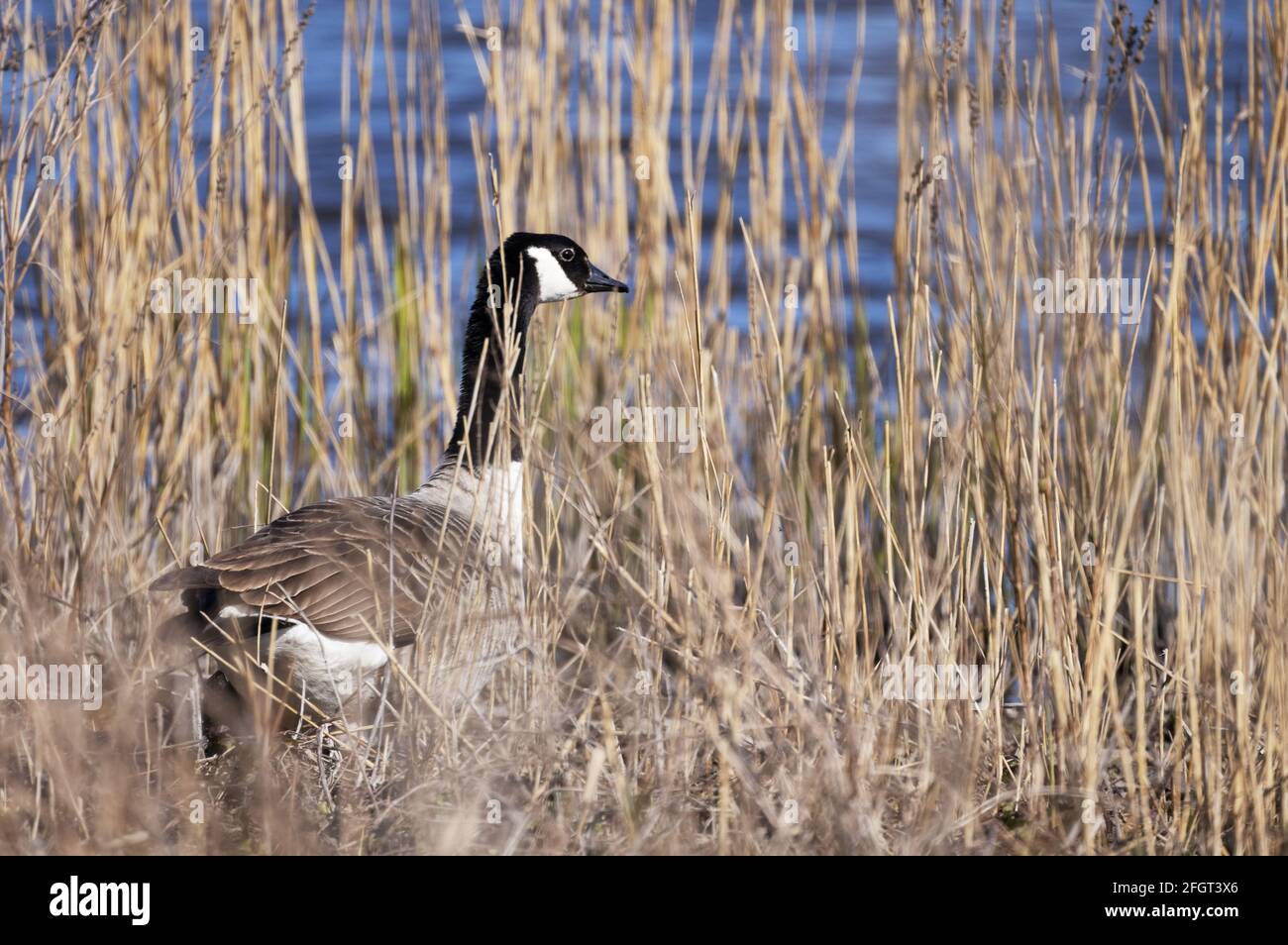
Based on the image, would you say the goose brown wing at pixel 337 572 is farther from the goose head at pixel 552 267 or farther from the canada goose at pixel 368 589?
the goose head at pixel 552 267

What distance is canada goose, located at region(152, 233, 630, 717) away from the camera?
2.92m

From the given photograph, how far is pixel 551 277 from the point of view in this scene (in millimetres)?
3893

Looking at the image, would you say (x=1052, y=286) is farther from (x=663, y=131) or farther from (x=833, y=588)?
(x=663, y=131)

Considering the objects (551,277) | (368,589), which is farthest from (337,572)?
(551,277)

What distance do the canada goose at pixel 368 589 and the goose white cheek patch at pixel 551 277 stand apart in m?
0.50

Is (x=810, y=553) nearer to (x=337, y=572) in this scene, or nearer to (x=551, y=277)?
(x=337, y=572)

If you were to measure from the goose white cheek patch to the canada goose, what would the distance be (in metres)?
0.50

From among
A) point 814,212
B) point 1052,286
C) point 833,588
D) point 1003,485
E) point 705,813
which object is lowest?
point 705,813

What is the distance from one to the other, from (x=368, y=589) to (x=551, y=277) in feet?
3.66

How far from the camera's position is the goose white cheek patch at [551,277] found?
383cm

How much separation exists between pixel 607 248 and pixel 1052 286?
1843 millimetres
